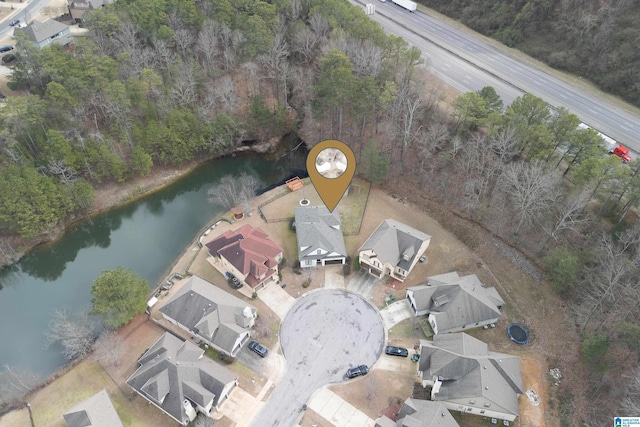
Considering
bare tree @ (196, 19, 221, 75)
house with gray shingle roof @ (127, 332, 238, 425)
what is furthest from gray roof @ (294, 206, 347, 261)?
bare tree @ (196, 19, 221, 75)

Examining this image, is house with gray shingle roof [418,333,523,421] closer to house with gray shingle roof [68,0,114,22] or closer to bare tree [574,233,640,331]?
bare tree [574,233,640,331]

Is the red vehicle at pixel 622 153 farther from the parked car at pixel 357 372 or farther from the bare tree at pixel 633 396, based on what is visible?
the parked car at pixel 357 372

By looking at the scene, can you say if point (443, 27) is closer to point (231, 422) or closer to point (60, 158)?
point (60, 158)

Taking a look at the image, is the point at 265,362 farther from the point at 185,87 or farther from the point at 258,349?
the point at 185,87

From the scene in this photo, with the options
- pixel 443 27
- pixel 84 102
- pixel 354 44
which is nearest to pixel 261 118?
pixel 354 44

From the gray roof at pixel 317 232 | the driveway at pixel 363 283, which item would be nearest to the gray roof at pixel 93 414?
the gray roof at pixel 317 232

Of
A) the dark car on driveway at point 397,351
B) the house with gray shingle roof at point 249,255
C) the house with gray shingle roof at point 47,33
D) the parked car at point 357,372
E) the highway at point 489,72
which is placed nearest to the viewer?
the parked car at point 357,372

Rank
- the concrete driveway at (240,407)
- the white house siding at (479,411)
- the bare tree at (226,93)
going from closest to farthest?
the white house siding at (479,411), the concrete driveway at (240,407), the bare tree at (226,93)
